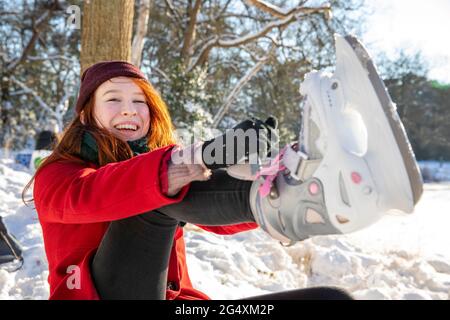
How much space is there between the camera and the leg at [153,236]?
1.00 metres

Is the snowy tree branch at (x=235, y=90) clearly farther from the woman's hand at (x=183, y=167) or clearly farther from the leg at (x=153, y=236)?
the woman's hand at (x=183, y=167)

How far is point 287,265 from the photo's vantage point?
3486 millimetres

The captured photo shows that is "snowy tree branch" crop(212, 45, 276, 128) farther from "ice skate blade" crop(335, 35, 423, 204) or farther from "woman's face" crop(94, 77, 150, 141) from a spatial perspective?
"ice skate blade" crop(335, 35, 423, 204)

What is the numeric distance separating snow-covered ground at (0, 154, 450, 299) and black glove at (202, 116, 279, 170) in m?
1.72

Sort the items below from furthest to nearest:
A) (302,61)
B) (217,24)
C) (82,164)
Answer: (217,24) < (302,61) < (82,164)

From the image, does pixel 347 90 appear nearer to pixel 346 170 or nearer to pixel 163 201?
pixel 346 170

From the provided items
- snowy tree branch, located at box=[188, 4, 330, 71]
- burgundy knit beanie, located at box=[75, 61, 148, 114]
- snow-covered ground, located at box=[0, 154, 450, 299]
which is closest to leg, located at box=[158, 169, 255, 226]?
burgundy knit beanie, located at box=[75, 61, 148, 114]

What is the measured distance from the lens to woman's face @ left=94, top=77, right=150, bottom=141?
4.77ft

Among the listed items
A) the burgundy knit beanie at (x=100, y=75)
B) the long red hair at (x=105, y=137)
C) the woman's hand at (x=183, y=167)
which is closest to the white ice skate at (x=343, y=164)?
the woman's hand at (x=183, y=167)

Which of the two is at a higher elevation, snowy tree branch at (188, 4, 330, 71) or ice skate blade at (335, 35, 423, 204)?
snowy tree branch at (188, 4, 330, 71)

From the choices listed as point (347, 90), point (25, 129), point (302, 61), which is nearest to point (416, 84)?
point (302, 61)

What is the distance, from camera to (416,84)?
46.6 feet

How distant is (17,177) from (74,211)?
552 centimetres

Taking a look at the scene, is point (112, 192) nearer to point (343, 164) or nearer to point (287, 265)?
point (343, 164)
